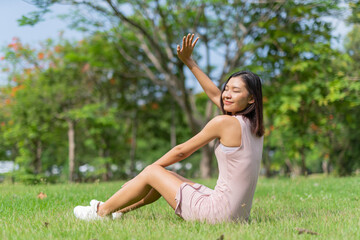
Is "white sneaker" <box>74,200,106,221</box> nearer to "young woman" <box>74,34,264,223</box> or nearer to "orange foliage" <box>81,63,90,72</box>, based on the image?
"young woman" <box>74,34,264,223</box>

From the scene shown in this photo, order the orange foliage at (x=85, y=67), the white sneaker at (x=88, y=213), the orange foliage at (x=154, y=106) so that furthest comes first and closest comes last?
the orange foliage at (x=154, y=106), the orange foliage at (x=85, y=67), the white sneaker at (x=88, y=213)

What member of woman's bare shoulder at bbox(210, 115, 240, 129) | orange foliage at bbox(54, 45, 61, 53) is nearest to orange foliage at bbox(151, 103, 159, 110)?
orange foliage at bbox(54, 45, 61, 53)

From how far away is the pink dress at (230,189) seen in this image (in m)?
3.53

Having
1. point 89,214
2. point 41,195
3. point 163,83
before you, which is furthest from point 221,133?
point 163,83

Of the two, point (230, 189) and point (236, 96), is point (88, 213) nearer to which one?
point (230, 189)

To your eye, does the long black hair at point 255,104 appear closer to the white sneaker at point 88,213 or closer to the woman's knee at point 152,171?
the woman's knee at point 152,171

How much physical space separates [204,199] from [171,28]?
46.0ft

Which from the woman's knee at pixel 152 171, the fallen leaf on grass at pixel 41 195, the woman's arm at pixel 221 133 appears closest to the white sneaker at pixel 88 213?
→ the woman's knee at pixel 152 171

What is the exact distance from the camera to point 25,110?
16.0 metres

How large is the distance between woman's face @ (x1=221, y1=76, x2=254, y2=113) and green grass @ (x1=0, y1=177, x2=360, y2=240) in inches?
44.2

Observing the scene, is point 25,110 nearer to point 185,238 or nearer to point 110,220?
point 110,220

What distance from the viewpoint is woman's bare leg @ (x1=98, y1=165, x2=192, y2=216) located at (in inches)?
144

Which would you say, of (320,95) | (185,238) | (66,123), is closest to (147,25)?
(66,123)

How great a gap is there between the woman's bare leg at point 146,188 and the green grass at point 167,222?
0.20 meters
